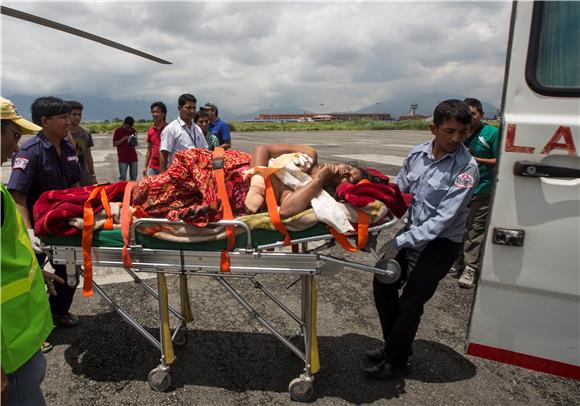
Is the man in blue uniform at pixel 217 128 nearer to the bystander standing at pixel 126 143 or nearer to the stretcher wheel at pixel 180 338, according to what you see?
the bystander standing at pixel 126 143

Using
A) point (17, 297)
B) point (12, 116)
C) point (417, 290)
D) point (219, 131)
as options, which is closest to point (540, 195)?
point (417, 290)

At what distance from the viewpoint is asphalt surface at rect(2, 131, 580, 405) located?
2.71 meters

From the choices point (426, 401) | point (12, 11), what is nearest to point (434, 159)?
point (426, 401)

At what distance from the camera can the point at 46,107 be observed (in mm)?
3066

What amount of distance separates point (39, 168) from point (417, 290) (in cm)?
294

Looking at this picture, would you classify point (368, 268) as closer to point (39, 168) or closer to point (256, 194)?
point (256, 194)

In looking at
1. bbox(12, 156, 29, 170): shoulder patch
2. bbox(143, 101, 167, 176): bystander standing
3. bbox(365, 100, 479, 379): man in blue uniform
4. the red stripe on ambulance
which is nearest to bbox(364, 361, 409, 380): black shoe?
bbox(365, 100, 479, 379): man in blue uniform

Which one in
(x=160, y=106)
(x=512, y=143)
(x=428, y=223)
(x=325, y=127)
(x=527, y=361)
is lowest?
(x=527, y=361)

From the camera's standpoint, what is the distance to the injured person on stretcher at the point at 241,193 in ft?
7.92

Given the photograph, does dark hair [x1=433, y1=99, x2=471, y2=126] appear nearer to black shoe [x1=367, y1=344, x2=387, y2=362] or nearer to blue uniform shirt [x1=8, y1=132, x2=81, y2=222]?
black shoe [x1=367, y1=344, x2=387, y2=362]

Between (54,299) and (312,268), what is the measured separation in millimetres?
2457

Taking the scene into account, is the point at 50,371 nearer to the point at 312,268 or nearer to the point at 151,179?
the point at 151,179

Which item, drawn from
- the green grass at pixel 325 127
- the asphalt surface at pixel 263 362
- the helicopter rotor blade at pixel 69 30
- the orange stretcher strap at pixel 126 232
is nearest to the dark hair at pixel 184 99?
the helicopter rotor blade at pixel 69 30

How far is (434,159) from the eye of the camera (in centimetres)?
268
